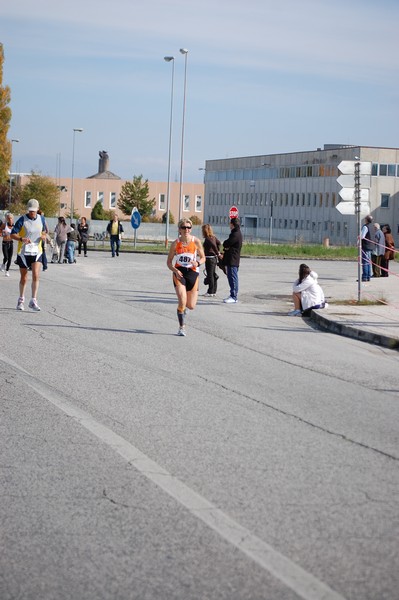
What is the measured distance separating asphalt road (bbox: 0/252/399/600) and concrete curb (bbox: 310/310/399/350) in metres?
0.89

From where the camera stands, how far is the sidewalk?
1689cm

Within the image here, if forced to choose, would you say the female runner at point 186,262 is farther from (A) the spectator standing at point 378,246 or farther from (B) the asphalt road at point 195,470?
(A) the spectator standing at point 378,246

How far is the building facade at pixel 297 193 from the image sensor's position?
110500 millimetres

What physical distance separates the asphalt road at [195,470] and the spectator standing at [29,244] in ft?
13.3

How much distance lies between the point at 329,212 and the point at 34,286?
321 ft

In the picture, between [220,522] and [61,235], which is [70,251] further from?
[220,522]

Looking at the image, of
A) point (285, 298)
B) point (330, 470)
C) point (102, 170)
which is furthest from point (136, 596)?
point (102, 170)

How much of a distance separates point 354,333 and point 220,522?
11978mm

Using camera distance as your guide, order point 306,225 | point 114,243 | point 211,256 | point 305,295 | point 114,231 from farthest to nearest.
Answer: point 306,225 < point 114,243 < point 114,231 < point 211,256 < point 305,295

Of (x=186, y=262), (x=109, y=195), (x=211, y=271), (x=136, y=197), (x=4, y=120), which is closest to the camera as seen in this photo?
(x=186, y=262)

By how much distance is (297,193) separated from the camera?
12438 cm

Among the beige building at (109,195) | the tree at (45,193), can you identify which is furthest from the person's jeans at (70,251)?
the beige building at (109,195)

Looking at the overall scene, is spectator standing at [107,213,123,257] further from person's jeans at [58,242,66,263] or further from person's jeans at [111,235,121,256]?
person's jeans at [58,242,66,263]

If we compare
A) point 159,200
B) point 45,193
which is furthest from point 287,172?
point 159,200
